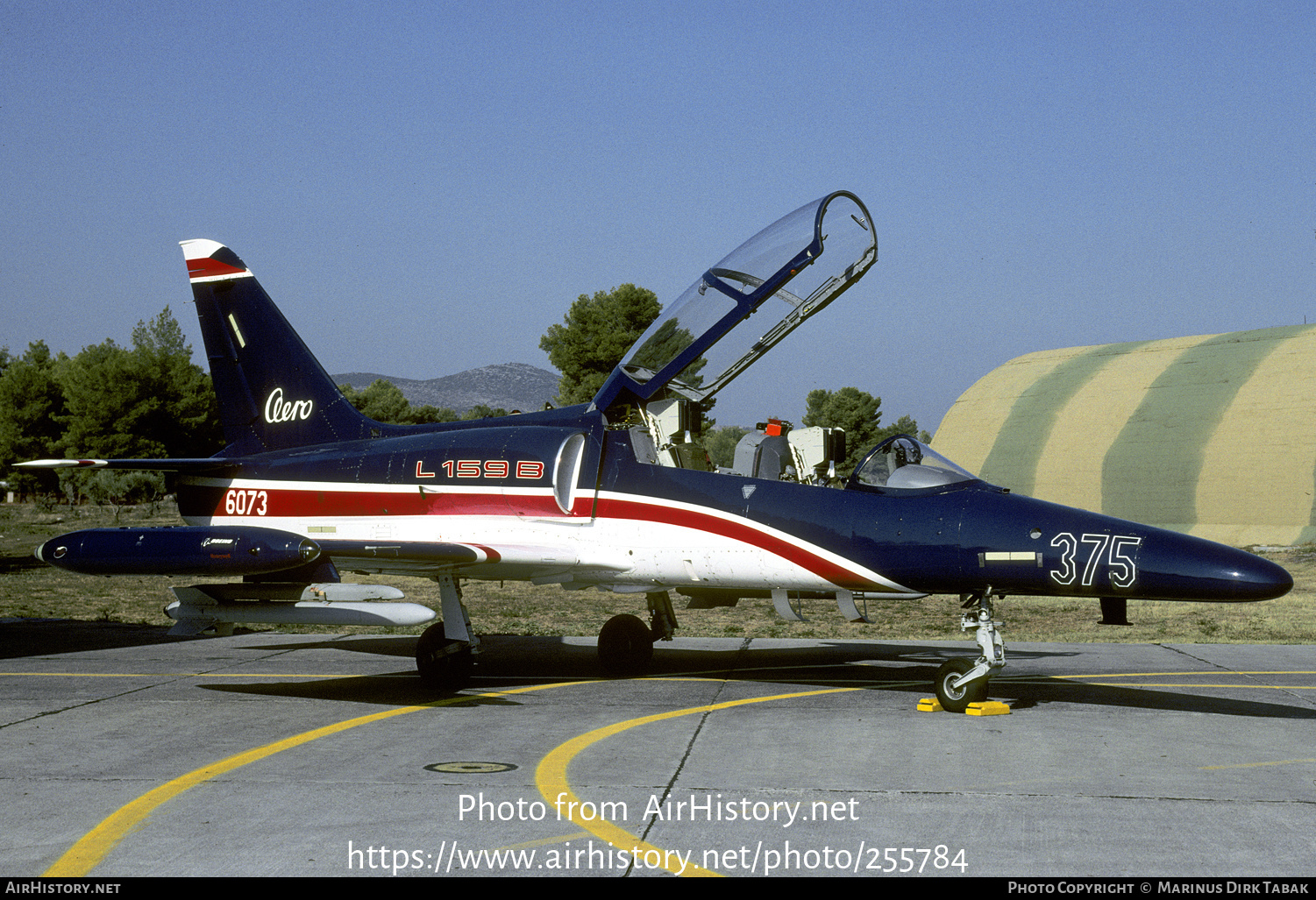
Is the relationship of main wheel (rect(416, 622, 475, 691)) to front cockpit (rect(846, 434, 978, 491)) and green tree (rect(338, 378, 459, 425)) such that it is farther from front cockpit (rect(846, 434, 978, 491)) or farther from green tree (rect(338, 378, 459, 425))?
green tree (rect(338, 378, 459, 425))

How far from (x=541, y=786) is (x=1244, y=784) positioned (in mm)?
4553

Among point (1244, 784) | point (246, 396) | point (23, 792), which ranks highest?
point (246, 396)

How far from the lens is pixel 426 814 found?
21.4 ft

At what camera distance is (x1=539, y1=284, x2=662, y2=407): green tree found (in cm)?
4356

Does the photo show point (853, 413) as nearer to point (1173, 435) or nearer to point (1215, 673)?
point (1173, 435)

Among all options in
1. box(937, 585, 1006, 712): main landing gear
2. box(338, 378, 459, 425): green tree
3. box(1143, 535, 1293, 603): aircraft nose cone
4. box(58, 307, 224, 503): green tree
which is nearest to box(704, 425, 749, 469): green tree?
box(937, 585, 1006, 712): main landing gear

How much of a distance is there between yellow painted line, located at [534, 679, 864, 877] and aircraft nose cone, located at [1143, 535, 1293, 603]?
3.60m

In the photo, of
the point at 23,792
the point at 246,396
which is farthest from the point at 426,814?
the point at 246,396

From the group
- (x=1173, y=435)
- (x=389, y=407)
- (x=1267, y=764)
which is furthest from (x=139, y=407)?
(x=1267, y=764)

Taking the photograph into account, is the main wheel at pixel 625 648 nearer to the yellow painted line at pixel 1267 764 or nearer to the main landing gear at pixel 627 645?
the main landing gear at pixel 627 645

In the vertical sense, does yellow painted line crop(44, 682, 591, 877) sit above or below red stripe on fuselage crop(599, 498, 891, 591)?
below

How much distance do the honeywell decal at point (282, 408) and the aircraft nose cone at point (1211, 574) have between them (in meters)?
9.63

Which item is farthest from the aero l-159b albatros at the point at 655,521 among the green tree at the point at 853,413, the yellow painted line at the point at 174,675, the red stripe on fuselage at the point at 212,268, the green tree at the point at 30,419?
the green tree at the point at 30,419
